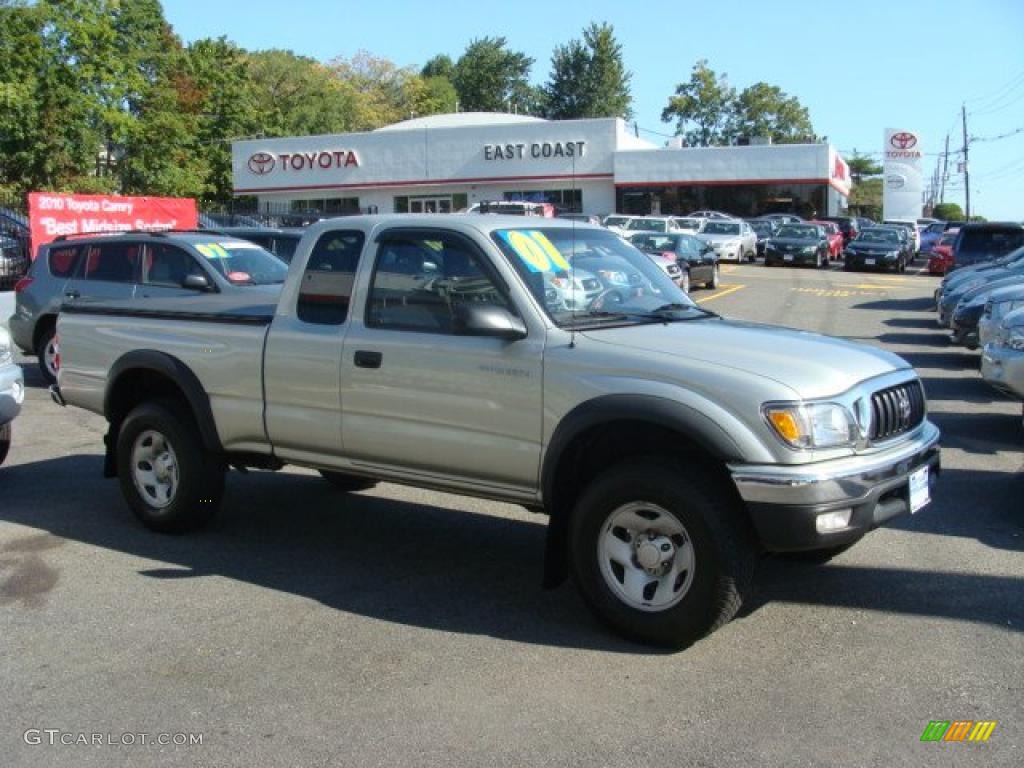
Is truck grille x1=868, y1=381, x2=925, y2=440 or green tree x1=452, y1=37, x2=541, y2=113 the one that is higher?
green tree x1=452, y1=37, x2=541, y2=113

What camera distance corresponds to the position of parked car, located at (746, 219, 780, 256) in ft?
134

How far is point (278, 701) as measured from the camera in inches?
171

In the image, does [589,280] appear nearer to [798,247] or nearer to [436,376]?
[436,376]

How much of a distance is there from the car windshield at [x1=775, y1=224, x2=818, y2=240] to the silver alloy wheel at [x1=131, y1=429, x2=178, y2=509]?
32078 mm

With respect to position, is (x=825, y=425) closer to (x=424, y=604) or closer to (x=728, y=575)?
(x=728, y=575)

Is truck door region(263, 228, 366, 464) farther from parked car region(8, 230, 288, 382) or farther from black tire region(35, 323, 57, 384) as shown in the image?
black tire region(35, 323, 57, 384)

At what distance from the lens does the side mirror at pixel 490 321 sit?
499cm

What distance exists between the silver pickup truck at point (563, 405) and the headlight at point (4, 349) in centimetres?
175

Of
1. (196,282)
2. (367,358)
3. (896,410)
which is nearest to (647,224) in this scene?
(196,282)

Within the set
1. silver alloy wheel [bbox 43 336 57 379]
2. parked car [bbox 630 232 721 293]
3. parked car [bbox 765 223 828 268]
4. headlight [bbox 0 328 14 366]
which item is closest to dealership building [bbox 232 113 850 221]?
parked car [bbox 765 223 828 268]

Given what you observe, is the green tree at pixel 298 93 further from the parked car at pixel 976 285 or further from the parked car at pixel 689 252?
the parked car at pixel 976 285

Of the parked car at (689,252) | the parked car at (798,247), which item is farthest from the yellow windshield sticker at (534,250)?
the parked car at (798,247)

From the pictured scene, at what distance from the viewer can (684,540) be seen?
15.5ft

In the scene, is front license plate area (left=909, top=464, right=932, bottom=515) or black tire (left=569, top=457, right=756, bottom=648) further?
front license plate area (left=909, top=464, right=932, bottom=515)
